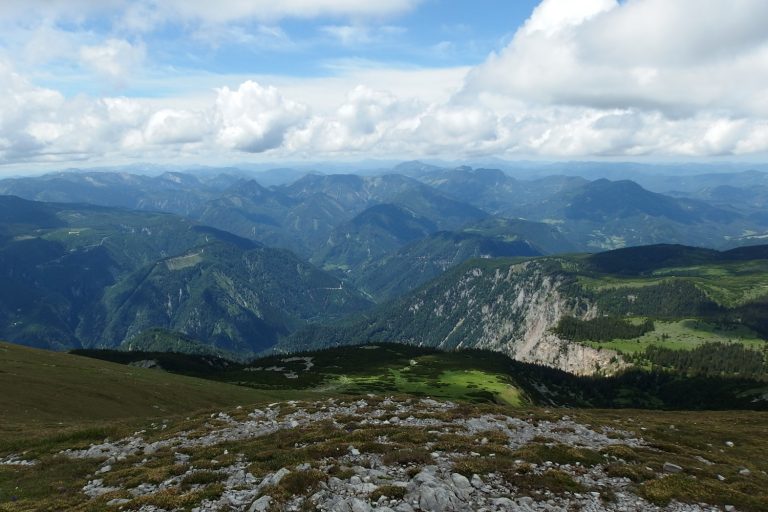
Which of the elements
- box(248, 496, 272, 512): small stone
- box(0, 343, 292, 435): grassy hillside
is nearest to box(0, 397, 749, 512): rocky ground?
box(248, 496, 272, 512): small stone

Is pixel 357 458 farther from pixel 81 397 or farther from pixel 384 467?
pixel 81 397

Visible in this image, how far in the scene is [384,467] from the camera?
78.7 feet

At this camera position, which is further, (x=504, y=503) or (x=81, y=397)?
(x=81, y=397)

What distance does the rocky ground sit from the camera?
2041cm

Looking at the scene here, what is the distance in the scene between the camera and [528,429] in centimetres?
3788

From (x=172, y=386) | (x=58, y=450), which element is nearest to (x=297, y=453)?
(x=58, y=450)

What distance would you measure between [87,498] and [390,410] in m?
26.6

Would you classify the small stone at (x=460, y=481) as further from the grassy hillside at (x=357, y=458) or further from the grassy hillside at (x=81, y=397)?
the grassy hillside at (x=81, y=397)

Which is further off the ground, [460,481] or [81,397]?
[460,481]

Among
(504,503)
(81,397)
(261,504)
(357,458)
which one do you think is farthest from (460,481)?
(81,397)

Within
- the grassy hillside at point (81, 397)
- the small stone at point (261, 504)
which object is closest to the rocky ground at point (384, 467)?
the small stone at point (261, 504)

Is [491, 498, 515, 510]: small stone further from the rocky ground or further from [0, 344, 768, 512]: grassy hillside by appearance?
[0, 344, 768, 512]: grassy hillside

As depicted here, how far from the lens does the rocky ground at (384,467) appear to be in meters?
20.4

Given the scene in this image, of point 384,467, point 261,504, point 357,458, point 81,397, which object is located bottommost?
point 81,397
